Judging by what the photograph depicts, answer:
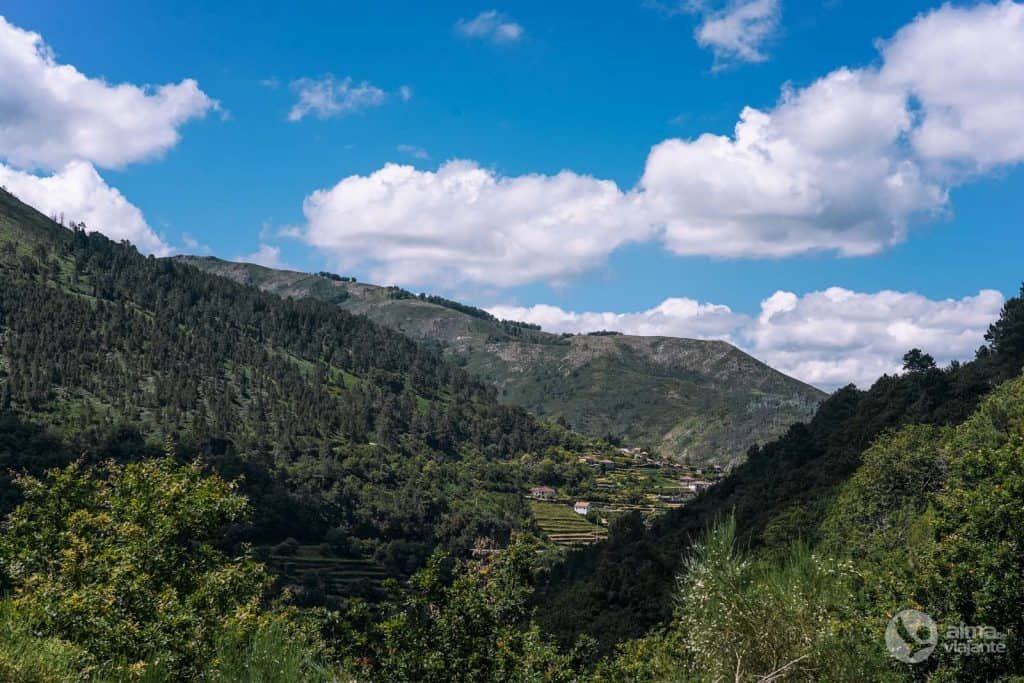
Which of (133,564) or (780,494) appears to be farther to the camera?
(780,494)

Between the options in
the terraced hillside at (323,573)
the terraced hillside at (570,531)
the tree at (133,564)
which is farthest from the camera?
the terraced hillside at (570,531)

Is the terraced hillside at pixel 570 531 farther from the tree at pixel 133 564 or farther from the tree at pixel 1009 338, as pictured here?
the tree at pixel 133 564

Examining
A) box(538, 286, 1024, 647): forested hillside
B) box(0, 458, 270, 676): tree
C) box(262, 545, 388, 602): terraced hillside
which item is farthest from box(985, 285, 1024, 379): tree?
box(262, 545, 388, 602): terraced hillside

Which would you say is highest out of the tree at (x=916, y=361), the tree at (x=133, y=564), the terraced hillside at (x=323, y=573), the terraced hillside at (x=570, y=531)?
the tree at (x=916, y=361)

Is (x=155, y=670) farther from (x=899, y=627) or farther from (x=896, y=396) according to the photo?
(x=896, y=396)

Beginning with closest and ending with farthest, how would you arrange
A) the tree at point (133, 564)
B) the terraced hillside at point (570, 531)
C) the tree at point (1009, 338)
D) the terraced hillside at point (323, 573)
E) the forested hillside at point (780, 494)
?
the tree at point (133, 564)
the forested hillside at point (780, 494)
the tree at point (1009, 338)
the terraced hillside at point (323, 573)
the terraced hillside at point (570, 531)

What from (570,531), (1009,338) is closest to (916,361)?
(1009,338)

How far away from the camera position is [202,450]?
16962 centimetres

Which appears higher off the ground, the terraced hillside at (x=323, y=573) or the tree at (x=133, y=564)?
the tree at (x=133, y=564)

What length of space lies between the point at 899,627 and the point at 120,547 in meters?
18.6

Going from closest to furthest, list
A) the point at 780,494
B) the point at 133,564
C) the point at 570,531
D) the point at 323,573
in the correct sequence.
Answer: the point at 133,564 < the point at 780,494 < the point at 323,573 < the point at 570,531

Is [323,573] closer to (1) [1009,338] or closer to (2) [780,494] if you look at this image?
(2) [780,494]

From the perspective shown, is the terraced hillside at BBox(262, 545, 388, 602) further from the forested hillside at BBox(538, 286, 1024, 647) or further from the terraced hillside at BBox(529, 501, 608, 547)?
the terraced hillside at BBox(529, 501, 608, 547)

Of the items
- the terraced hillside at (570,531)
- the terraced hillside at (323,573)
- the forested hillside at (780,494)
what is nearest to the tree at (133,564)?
the forested hillside at (780,494)
